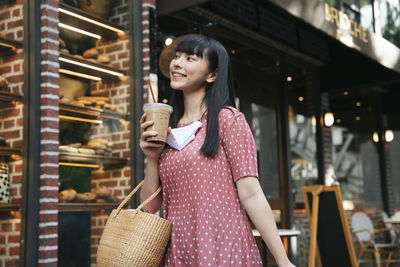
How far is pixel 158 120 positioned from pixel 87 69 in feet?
10.2

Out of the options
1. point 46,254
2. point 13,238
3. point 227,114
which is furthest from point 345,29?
point 227,114

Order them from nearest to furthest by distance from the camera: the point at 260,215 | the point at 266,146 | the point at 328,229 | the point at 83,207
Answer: the point at 260,215 < the point at 83,207 < the point at 328,229 < the point at 266,146

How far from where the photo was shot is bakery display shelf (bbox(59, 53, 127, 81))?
14.0 ft

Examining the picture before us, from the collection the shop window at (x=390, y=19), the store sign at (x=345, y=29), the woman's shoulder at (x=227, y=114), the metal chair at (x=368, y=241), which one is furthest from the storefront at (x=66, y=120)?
the shop window at (x=390, y=19)

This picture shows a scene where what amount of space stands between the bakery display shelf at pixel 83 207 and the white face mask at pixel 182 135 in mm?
2631

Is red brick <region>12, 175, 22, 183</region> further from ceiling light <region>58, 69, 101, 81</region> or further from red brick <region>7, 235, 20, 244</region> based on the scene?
ceiling light <region>58, 69, 101, 81</region>

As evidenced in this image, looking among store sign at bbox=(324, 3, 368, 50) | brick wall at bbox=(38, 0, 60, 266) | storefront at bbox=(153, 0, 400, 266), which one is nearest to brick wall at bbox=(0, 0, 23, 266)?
brick wall at bbox=(38, 0, 60, 266)

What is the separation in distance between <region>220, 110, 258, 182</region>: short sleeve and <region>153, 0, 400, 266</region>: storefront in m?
3.50

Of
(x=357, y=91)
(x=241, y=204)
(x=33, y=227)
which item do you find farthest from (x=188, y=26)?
(x=357, y=91)

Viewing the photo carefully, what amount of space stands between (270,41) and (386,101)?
180 inches

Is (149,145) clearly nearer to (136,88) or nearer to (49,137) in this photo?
(49,137)

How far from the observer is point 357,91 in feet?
33.6

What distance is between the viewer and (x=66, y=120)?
4.23 metres

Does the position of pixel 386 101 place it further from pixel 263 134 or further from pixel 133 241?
pixel 133 241
